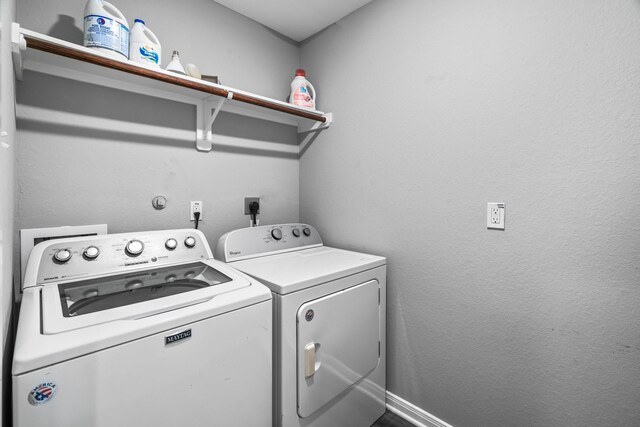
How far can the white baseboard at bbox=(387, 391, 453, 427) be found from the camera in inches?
62.2

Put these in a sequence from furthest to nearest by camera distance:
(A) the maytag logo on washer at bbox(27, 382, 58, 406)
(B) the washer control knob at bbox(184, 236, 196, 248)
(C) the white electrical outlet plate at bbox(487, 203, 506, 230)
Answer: (B) the washer control knob at bbox(184, 236, 196, 248), (C) the white electrical outlet plate at bbox(487, 203, 506, 230), (A) the maytag logo on washer at bbox(27, 382, 58, 406)

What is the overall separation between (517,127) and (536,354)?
99 cm

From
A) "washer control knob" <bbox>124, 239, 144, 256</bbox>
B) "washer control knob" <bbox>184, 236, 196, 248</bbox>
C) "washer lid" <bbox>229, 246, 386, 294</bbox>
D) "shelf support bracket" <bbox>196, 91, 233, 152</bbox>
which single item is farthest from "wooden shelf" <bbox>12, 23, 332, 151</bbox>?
"washer lid" <bbox>229, 246, 386, 294</bbox>

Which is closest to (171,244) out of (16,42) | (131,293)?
(131,293)

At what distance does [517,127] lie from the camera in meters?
1.27

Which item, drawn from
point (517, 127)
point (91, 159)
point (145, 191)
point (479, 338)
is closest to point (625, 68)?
point (517, 127)

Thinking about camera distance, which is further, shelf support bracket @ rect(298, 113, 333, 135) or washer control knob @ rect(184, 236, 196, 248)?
shelf support bracket @ rect(298, 113, 333, 135)

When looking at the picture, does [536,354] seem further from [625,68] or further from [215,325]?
[215,325]

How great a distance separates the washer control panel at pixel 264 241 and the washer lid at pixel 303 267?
5 centimetres

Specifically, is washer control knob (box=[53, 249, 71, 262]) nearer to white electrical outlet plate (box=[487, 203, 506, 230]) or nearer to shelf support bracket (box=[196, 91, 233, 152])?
shelf support bracket (box=[196, 91, 233, 152])

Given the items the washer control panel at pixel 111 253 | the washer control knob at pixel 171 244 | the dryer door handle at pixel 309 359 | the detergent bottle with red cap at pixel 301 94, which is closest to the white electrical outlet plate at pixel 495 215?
the dryer door handle at pixel 309 359

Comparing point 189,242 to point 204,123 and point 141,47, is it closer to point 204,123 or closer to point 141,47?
point 204,123

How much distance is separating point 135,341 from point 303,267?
0.79m

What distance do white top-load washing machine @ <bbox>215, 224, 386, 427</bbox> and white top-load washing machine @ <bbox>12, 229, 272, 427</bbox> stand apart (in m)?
0.10
